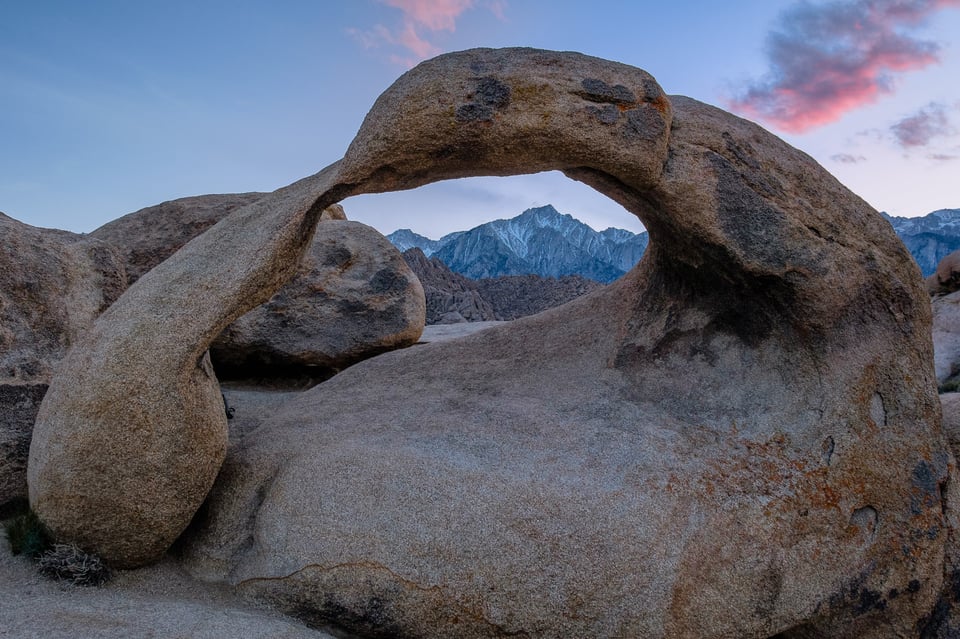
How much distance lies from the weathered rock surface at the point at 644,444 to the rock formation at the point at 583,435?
2 cm

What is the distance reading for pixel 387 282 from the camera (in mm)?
8398

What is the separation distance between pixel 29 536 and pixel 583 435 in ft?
11.3

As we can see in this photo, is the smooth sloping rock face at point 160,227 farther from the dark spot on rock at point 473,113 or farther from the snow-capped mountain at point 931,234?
the snow-capped mountain at point 931,234

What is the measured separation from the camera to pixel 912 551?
178 inches

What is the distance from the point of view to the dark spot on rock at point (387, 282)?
8344 mm

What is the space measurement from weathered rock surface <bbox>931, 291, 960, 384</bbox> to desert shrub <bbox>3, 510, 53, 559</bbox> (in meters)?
15.4

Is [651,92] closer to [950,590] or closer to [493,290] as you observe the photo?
[950,590]

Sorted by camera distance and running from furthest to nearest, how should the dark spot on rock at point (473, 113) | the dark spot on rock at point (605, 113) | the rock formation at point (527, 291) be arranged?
the rock formation at point (527, 291) → the dark spot on rock at point (605, 113) → the dark spot on rock at point (473, 113)

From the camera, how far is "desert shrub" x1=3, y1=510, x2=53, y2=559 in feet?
12.8

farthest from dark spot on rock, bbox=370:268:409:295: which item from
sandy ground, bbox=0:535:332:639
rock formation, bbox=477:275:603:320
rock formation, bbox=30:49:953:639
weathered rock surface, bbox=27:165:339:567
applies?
rock formation, bbox=477:275:603:320

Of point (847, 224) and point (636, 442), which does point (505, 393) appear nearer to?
point (636, 442)

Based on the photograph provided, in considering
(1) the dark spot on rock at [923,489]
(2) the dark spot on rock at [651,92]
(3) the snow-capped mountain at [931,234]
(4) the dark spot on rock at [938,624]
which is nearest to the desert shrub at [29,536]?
(2) the dark spot on rock at [651,92]

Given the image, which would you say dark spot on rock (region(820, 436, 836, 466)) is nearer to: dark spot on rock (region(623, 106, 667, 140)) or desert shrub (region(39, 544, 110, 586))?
dark spot on rock (region(623, 106, 667, 140))

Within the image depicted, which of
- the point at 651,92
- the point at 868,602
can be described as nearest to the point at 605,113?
the point at 651,92
